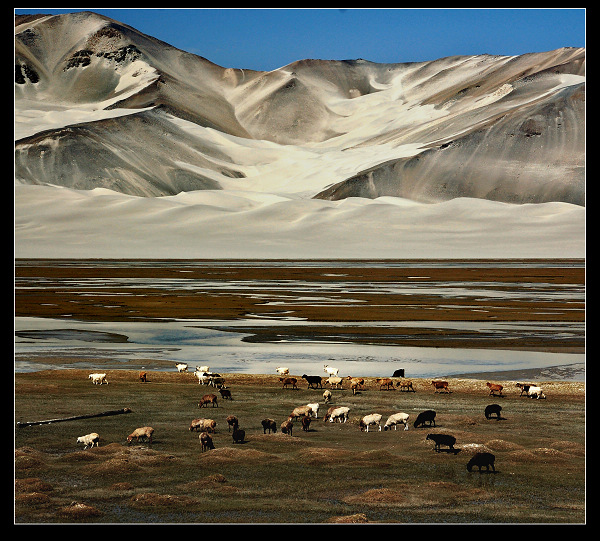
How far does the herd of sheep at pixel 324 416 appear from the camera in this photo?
11617mm

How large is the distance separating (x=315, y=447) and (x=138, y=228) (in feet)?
369

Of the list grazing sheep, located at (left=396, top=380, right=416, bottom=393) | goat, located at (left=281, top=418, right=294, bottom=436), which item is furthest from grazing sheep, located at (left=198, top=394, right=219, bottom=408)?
grazing sheep, located at (left=396, top=380, right=416, bottom=393)

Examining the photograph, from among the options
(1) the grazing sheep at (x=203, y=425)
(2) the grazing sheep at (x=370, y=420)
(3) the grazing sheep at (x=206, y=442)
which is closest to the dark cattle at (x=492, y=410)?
(2) the grazing sheep at (x=370, y=420)

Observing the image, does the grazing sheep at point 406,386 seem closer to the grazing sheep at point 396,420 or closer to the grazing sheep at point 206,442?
the grazing sheep at point 396,420

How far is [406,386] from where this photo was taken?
57.7 feet

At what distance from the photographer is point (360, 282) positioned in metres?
56.9

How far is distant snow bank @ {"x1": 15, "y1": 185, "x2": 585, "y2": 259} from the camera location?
365 ft

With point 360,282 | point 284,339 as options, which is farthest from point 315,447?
point 360,282

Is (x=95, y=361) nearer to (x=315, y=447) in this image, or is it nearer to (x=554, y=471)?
(x=315, y=447)

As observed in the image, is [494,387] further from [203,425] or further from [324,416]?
[203,425]

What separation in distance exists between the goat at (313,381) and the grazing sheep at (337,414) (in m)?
3.29

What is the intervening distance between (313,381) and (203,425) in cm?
491
